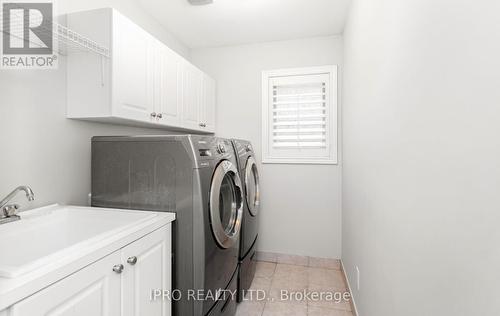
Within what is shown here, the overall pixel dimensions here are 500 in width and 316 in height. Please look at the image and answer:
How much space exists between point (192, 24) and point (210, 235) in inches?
80.7

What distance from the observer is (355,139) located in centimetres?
190

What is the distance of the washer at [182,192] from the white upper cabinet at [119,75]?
206mm

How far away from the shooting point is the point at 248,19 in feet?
7.77

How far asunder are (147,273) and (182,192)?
416 mm

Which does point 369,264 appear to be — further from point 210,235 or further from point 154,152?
point 154,152

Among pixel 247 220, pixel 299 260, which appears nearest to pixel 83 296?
pixel 247 220

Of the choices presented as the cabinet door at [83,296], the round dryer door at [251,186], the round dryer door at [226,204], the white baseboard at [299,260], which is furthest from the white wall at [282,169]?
the cabinet door at [83,296]

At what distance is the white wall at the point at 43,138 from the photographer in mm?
1250

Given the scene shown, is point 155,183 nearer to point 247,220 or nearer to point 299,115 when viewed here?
point 247,220

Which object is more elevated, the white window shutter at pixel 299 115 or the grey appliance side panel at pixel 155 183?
the white window shutter at pixel 299 115

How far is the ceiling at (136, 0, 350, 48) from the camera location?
7.04 ft

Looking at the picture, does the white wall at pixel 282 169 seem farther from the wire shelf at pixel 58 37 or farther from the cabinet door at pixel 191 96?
the wire shelf at pixel 58 37

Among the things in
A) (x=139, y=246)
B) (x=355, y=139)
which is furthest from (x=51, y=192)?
(x=355, y=139)

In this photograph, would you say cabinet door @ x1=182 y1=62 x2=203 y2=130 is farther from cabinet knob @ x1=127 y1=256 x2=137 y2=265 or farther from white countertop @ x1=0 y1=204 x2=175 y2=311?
cabinet knob @ x1=127 y1=256 x2=137 y2=265
